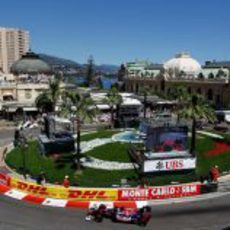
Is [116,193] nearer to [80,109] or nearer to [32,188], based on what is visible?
[32,188]

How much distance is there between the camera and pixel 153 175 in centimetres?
4762

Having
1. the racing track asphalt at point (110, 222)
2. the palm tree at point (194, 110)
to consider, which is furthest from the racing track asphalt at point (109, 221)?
the palm tree at point (194, 110)

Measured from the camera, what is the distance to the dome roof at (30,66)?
117956 mm

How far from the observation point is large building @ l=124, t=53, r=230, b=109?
403 feet

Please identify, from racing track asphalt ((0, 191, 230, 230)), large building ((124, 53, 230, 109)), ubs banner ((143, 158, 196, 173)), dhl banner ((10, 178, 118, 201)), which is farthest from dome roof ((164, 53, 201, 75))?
racing track asphalt ((0, 191, 230, 230))

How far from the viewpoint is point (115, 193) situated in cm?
4016

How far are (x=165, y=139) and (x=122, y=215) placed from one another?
1545cm

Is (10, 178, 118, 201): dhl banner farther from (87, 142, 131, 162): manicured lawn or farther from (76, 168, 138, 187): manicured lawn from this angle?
(87, 142, 131, 162): manicured lawn

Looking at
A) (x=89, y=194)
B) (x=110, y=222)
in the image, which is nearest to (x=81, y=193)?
(x=89, y=194)

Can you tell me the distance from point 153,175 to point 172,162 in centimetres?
249

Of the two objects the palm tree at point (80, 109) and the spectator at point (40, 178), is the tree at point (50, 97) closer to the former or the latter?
the palm tree at point (80, 109)

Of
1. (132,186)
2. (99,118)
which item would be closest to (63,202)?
(132,186)

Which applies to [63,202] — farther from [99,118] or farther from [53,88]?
[99,118]

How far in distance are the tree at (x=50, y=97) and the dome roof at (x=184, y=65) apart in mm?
67728
